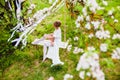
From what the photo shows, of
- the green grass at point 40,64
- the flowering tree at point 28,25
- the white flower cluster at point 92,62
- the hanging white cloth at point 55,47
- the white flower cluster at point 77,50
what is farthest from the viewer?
the flowering tree at point 28,25

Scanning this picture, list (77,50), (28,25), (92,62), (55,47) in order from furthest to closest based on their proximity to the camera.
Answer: (28,25), (77,50), (55,47), (92,62)

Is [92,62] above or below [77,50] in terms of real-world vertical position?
above

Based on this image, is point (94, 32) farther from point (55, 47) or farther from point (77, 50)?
point (55, 47)

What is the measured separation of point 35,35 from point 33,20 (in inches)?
24.4

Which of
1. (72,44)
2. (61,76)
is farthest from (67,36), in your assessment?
(61,76)

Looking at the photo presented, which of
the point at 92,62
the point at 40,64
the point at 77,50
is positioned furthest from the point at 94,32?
the point at 92,62

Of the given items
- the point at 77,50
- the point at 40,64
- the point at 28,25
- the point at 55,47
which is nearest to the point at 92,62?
the point at 55,47

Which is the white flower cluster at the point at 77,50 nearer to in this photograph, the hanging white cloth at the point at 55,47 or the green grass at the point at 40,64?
the green grass at the point at 40,64

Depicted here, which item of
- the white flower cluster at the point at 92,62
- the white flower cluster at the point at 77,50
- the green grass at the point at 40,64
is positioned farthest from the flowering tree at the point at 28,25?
the white flower cluster at the point at 92,62

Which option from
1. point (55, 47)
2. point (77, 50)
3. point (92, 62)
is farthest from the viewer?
point (77, 50)

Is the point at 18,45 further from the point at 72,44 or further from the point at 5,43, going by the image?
the point at 72,44

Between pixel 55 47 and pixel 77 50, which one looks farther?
pixel 77 50

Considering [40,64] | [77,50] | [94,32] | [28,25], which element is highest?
[28,25]

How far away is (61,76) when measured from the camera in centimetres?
788
